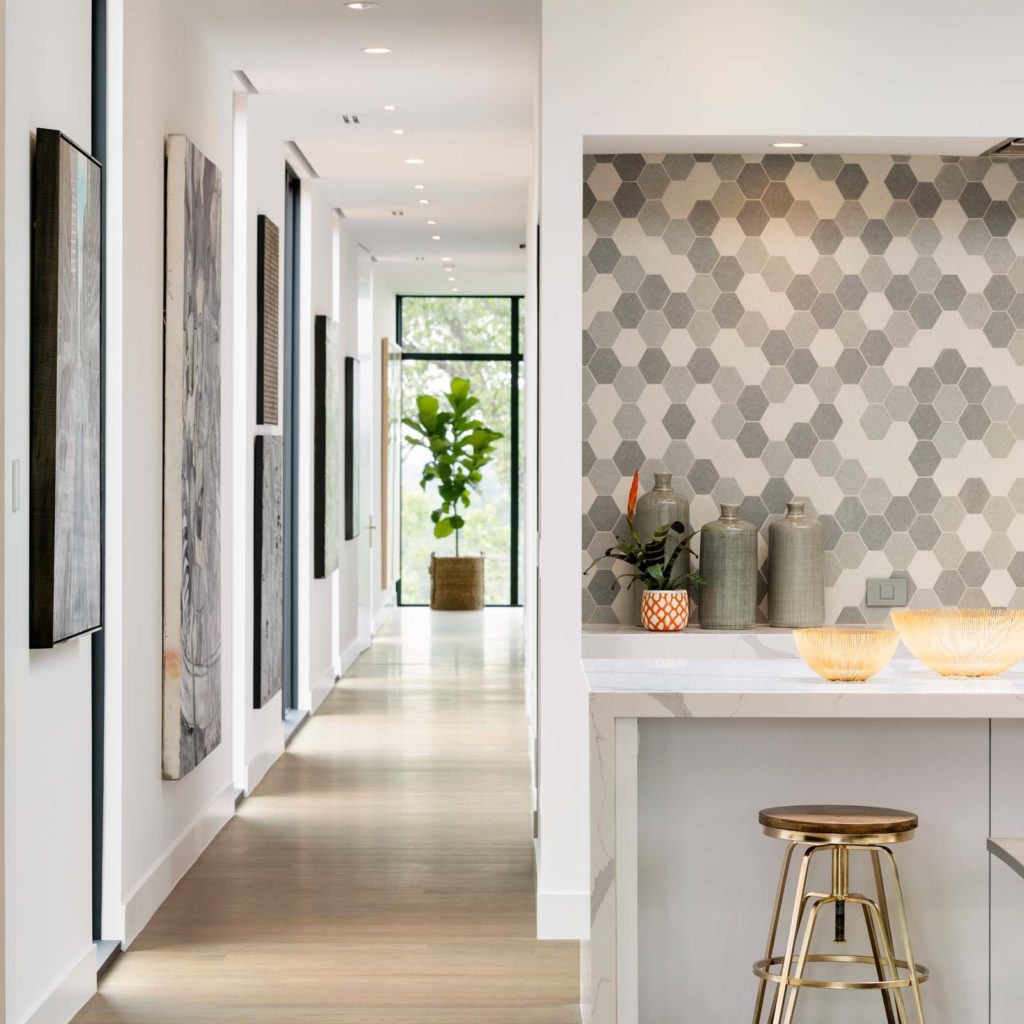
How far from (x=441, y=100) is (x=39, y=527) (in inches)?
146

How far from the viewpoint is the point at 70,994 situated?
3725mm

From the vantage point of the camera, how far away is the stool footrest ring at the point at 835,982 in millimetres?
2799

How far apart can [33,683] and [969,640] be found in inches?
84.5

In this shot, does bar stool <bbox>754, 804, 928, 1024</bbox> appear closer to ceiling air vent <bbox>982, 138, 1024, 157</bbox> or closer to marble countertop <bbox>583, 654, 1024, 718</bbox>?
marble countertop <bbox>583, 654, 1024, 718</bbox>

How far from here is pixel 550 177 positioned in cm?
435

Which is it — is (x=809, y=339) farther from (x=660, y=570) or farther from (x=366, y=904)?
(x=366, y=904)

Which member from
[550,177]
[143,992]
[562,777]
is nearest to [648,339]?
[550,177]

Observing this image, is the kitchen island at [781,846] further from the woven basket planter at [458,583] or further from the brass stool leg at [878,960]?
the woven basket planter at [458,583]

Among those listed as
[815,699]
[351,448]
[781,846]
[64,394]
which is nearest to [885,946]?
[781,846]

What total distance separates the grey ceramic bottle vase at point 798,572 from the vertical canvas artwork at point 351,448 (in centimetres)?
578

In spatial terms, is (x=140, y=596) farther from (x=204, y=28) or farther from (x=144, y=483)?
(x=204, y=28)

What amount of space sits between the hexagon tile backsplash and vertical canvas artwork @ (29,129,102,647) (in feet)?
5.67

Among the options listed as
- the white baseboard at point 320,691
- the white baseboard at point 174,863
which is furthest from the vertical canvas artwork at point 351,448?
the white baseboard at point 174,863

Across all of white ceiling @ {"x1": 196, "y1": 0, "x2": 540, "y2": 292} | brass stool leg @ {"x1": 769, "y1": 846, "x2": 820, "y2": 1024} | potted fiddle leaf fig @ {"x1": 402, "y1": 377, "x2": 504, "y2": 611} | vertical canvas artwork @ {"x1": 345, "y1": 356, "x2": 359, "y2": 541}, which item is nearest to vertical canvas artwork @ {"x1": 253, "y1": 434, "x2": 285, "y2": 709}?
white ceiling @ {"x1": 196, "y1": 0, "x2": 540, "y2": 292}
